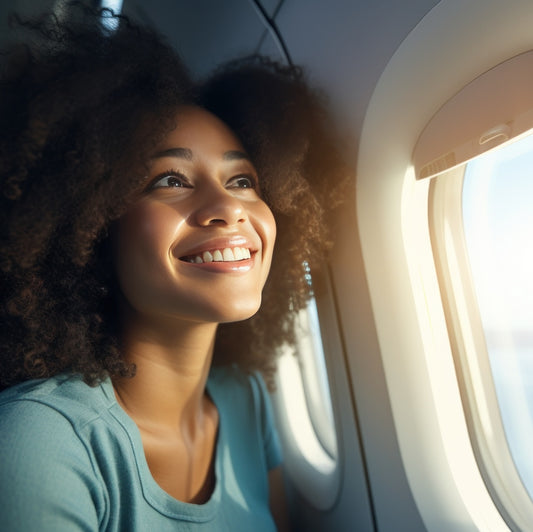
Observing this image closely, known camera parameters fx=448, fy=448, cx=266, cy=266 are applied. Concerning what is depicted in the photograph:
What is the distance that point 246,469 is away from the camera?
139 centimetres

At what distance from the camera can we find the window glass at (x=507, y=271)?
0.98 meters

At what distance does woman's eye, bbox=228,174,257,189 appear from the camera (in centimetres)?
116

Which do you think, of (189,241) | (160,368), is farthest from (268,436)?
(189,241)

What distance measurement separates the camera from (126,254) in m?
1.02

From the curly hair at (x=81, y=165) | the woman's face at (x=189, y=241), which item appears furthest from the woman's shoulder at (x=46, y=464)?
the woman's face at (x=189, y=241)

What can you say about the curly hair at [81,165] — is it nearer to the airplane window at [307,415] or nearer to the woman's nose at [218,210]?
the woman's nose at [218,210]

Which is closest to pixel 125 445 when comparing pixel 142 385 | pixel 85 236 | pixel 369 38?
pixel 142 385

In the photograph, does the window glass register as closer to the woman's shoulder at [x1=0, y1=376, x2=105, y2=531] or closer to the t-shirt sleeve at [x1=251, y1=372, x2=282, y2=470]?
the t-shirt sleeve at [x1=251, y1=372, x2=282, y2=470]

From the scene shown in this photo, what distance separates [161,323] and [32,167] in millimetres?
457

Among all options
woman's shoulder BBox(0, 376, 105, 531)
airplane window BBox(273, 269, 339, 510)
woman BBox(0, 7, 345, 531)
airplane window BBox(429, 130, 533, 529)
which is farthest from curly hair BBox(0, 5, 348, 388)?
airplane window BBox(273, 269, 339, 510)

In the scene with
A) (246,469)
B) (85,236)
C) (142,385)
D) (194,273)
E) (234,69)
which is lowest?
(246,469)

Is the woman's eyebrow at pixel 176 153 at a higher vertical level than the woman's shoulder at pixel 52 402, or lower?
higher

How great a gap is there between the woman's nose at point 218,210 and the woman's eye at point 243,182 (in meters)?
0.13

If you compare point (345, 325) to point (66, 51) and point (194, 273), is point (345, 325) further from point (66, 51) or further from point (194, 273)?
point (66, 51)
